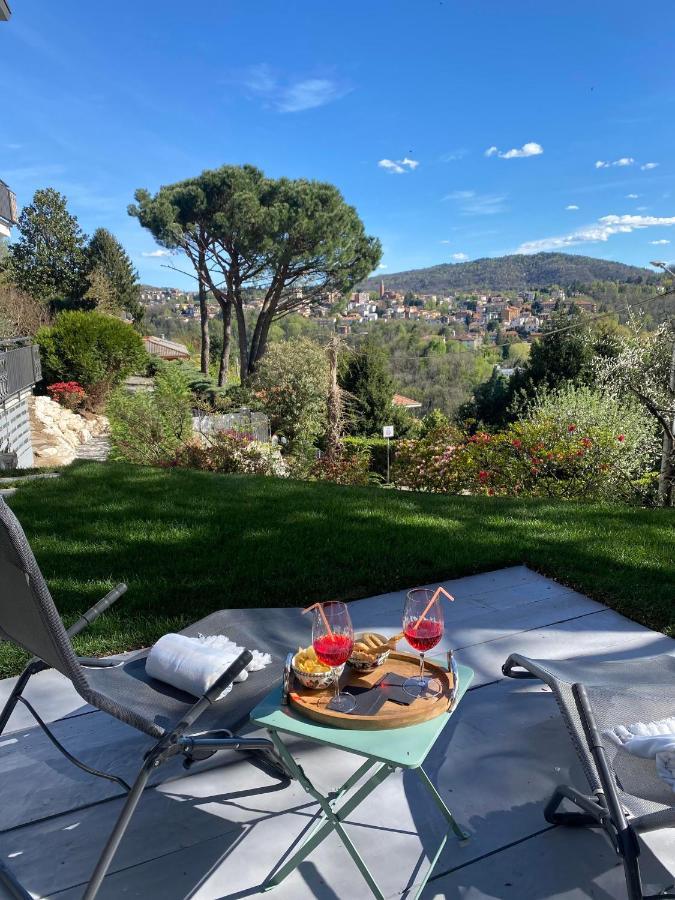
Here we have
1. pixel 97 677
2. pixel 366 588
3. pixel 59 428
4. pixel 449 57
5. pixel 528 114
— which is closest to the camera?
pixel 97 677

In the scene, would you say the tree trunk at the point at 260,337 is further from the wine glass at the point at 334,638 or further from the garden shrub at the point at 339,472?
the wine glass at the point at 334,638

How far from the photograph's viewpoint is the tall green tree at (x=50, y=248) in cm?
2919

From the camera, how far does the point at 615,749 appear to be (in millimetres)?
1585

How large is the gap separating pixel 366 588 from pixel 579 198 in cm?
8838

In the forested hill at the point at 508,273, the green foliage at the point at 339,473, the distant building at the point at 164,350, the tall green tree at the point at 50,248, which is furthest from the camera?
the forested hill at the point at 508,273

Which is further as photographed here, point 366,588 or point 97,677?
point 366,588

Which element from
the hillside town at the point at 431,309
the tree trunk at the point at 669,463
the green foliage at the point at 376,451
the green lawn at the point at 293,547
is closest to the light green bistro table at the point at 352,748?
the green lawn at the point at 293,547

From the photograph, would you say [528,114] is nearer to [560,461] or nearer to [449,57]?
[449,57]

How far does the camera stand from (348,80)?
36562 mm

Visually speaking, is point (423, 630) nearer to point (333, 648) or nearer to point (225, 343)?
point (333, 648)

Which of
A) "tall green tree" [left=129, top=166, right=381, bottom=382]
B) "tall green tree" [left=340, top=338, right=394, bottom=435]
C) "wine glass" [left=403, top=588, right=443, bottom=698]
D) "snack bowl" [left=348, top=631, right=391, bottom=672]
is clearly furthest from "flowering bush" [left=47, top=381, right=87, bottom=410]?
"wine glass" [left=403, top=588, right=443, bottom=698]

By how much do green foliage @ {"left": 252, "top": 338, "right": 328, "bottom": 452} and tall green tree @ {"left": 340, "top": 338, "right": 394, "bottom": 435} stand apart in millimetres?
1838

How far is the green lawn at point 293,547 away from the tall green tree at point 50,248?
27.2 m

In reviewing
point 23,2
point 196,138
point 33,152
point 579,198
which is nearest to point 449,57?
point 196,138
